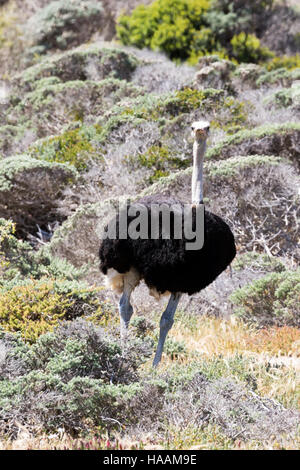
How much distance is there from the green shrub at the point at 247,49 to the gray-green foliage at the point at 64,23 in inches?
183

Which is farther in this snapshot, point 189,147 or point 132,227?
point 189,147

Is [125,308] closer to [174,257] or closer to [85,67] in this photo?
[174,257]

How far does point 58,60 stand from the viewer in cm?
1612

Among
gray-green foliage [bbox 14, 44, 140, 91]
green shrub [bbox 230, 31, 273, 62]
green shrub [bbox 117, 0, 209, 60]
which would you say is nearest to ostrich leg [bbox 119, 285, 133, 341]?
gray-green foliage [bbox 14, 44, 140, 91]

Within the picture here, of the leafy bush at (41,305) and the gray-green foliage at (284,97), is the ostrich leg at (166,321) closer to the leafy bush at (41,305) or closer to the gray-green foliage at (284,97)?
the leafy bush at (41,305)

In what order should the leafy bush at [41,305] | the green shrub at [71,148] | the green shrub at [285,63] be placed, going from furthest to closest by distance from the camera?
the green shrub at [285,63], the green shrub at [71,148], the leafy bush at [41,305]

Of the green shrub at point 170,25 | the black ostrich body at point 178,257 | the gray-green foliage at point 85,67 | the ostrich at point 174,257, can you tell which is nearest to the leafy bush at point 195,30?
the green shrub at point 170,25

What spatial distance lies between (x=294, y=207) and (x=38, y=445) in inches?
222

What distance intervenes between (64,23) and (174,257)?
54.2ft

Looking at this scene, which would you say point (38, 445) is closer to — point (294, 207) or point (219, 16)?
point (294, 207)

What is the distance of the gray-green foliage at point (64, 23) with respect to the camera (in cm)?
2006

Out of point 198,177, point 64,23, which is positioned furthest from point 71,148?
point 64,23

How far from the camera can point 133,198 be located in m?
8.25

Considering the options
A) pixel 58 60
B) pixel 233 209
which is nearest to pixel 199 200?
pixel 233 209
